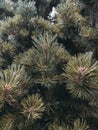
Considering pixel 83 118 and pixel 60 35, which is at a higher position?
pixel 60 35

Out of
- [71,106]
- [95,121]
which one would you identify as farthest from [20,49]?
[95,121]

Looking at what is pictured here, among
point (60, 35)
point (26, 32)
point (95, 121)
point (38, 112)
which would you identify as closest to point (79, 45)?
point (60, 35)

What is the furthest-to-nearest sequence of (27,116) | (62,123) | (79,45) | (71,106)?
(79,45) → (71,106) → (62,123) → (27,116)

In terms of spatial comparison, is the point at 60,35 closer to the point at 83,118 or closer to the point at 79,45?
the point at 79,45

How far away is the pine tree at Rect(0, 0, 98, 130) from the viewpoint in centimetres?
139

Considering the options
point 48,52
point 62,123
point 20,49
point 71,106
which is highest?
point 20,49

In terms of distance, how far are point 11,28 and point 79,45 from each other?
447mm

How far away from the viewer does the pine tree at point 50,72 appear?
1387 mm

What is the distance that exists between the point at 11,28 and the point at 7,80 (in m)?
0.55

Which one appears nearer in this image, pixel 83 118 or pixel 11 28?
pixel 83 118

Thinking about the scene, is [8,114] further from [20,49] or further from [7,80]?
[20,49]

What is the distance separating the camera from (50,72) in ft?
4.79

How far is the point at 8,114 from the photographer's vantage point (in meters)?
1.46

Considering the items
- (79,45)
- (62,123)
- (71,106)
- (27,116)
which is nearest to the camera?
(27,116)
